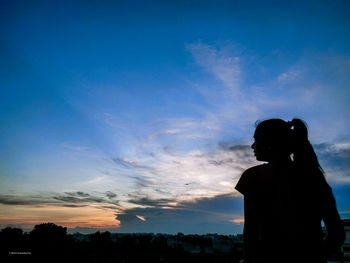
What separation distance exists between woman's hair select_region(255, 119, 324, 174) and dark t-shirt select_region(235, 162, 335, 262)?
0.08 m

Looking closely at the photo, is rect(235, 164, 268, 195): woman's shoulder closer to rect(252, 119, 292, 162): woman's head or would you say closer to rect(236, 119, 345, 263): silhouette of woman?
rect(236, 119, 345, 263): silhouette of woman

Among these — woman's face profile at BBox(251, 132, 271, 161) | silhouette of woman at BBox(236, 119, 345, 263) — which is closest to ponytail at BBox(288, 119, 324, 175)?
silhouette of woman at BBox(236, 119, 345, 263)

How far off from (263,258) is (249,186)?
0.49 m

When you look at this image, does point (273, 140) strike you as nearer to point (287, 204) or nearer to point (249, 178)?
point (249, 178)

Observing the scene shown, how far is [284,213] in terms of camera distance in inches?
60.0

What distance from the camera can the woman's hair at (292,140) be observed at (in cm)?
162

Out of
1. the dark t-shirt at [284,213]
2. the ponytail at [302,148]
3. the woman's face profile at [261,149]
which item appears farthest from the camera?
the woman's face profile at [261,149]

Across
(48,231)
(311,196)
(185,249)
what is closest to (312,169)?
(311,196)

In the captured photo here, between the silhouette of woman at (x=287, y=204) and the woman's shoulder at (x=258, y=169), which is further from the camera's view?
the woman's shoulder at (x=258, y=169)

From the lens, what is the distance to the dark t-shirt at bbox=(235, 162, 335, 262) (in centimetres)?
143

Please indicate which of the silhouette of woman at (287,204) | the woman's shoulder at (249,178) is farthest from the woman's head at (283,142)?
the woman's shoulder at (249,178)

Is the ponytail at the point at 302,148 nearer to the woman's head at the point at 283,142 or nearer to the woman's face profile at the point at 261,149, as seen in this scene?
the woman's head at the point at 283,142

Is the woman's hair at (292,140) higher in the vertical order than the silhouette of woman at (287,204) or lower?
higher

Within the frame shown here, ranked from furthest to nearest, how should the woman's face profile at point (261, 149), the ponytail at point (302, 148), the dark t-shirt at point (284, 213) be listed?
the woman's face profile at point (261, 149) < the ponytail at point (302, 148) < the dark t-shirt at point (284, 213)
